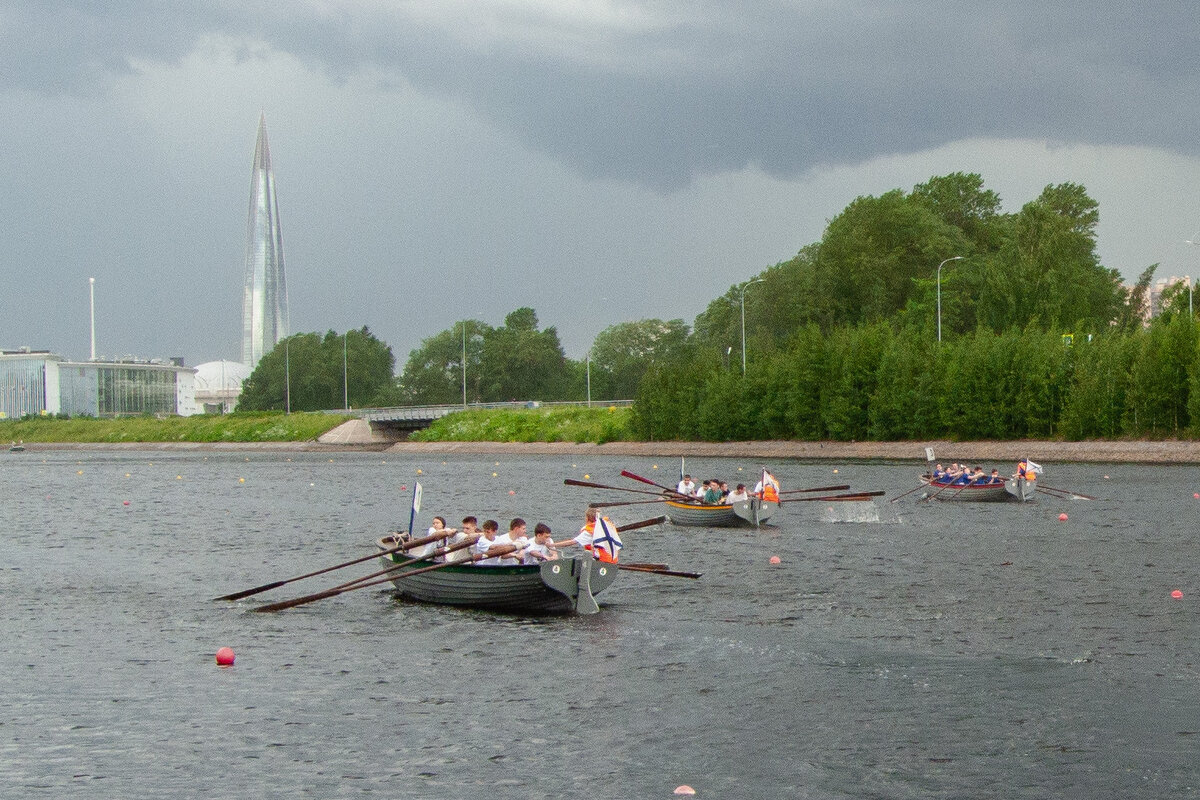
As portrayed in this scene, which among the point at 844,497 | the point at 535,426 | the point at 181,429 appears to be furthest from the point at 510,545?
the point at 181,429

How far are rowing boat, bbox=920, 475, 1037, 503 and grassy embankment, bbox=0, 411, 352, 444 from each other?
105006mm

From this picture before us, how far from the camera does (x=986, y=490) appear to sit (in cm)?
5200

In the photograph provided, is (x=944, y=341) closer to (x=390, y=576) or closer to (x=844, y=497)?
(x=844, y=497)

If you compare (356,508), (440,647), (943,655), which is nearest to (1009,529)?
(943,655)

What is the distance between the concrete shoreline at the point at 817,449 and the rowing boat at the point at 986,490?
30553 mm

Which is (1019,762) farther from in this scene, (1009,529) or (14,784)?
(1009,529)

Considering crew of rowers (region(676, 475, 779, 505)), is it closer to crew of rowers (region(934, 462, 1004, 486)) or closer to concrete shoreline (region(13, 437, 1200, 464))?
crew of rowers (region(934, 462, 1004, 486))

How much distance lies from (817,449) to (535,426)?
125ft

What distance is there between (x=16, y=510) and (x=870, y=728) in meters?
53.3

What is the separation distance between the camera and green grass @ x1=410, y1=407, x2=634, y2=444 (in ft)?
392

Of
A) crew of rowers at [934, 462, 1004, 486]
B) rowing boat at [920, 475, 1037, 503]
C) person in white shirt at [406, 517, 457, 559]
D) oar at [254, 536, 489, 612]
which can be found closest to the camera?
oar at [254, 536, 489, 612]

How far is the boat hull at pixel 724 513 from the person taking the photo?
42750 mm

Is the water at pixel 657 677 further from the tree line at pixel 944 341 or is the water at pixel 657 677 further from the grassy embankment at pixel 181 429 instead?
the grassy embankment at pixel 181 429

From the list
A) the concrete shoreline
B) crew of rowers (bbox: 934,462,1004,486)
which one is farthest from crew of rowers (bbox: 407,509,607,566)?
the concrete shoreline
